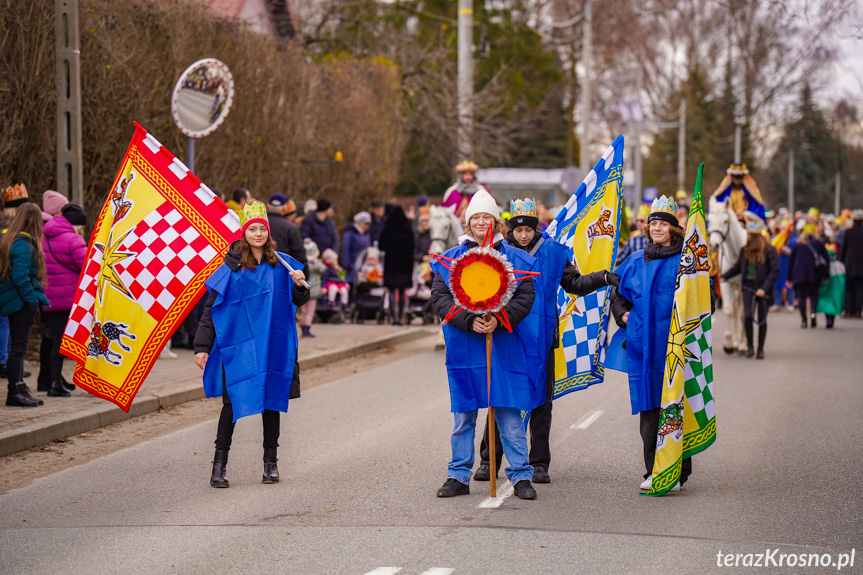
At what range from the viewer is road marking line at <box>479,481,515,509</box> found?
7055mm

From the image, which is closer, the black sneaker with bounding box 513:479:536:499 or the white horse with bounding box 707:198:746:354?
the black sneaker with bounding box 513:479:536:499

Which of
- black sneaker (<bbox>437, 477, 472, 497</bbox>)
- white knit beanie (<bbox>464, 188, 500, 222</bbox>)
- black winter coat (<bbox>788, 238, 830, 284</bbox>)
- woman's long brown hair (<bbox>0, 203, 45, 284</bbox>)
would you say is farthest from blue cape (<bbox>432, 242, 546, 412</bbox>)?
black winter coat (<bbox>788, 238, 830, 284</bbox>)

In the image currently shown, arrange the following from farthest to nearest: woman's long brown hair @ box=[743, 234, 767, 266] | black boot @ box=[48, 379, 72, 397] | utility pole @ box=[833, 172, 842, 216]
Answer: utility pole @ box=[833, 172, 842, 216], woman's long brown hair @ box=[743, 234, 767, 266], black boot @ box=[48, 379, 72, 397]

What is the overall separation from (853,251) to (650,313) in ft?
54.9

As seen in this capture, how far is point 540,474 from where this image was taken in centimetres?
777

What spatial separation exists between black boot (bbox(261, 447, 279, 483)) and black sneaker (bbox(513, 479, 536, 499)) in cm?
173

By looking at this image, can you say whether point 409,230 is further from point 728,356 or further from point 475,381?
point 475,381

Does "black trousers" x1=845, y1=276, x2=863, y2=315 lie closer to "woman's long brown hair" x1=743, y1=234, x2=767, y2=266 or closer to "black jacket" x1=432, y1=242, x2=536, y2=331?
"woman's long brown hair" x1=743, y1=234, x2=767, y2=266

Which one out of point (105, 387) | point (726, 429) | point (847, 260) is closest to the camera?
point (105, 387)

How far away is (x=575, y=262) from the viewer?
27.2 feet

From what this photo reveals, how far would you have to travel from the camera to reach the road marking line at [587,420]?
33.2ft

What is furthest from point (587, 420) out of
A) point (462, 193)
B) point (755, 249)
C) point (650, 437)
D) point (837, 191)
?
point (837, 191)

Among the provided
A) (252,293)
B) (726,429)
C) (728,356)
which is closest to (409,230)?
(728,356)

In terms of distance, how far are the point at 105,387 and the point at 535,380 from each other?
3.72m
